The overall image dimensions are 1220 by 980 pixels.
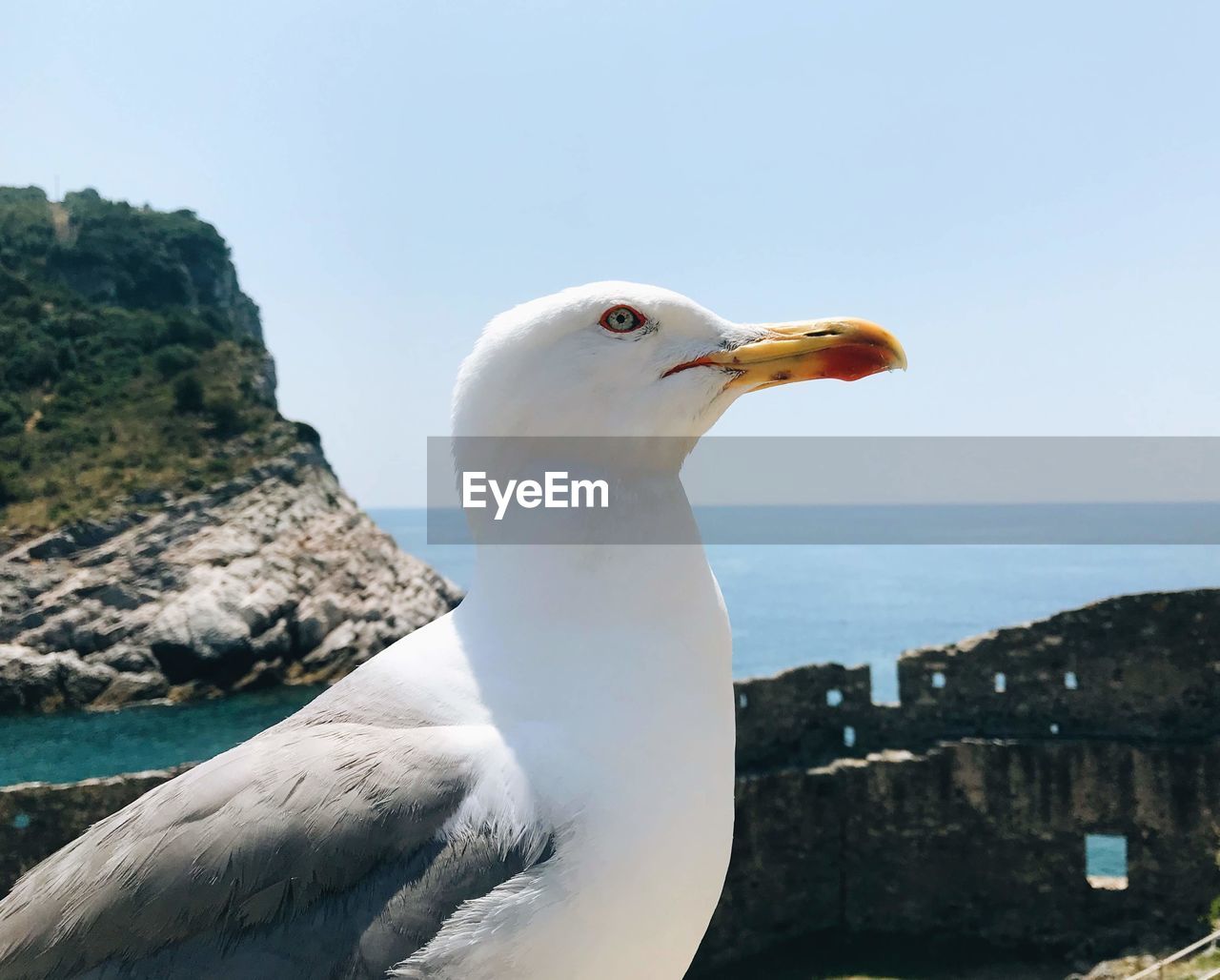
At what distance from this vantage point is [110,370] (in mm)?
37688

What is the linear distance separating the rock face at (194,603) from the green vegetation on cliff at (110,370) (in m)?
1.68

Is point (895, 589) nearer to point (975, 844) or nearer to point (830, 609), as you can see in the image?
point (830, 609)

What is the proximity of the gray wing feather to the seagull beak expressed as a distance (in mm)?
671

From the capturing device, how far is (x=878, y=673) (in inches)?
1382

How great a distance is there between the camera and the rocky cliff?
89.1ft

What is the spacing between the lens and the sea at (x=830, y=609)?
22.7 metres

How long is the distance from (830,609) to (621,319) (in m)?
53.8

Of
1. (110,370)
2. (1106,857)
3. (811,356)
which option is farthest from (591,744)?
(110,370)

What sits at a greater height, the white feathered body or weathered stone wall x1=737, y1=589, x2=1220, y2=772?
the white feathered body

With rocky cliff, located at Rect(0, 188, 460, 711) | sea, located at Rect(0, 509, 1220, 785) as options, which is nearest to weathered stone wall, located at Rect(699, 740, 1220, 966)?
sea, located at Rect(0, 509, 1220, 785)

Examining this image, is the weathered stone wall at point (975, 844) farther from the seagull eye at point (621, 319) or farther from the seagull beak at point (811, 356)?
the seagull eye at point (621, 319)

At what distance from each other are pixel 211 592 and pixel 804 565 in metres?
67.9

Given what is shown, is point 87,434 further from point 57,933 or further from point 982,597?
point 982,597

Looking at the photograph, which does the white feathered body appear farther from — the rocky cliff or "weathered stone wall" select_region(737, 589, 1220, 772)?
the rocky cliff
